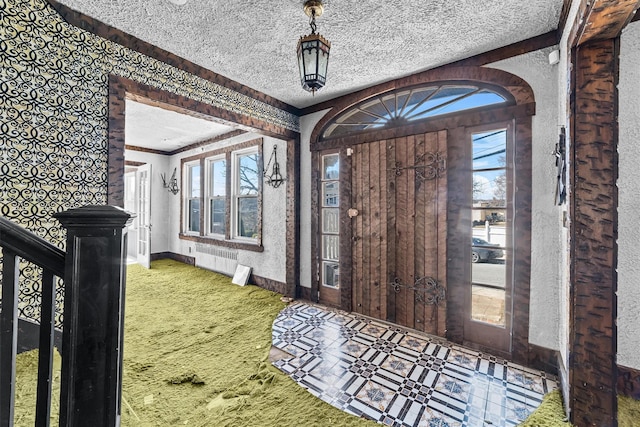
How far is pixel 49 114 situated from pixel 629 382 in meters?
4.37

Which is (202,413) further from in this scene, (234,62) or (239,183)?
(239,183)

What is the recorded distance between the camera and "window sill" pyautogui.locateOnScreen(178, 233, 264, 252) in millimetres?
4508

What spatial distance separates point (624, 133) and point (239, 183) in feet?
15.5

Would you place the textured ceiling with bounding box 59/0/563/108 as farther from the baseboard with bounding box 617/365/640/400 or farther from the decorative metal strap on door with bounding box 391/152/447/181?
the baseboard with bounding box 617/365/640/400

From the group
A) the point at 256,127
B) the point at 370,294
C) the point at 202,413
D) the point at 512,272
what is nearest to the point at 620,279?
the point at 512,272

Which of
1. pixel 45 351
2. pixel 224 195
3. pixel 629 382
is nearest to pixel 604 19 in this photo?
pixel 629 382

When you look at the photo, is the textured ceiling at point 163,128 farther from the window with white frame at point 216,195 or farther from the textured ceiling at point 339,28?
the textured ceiling at point 339,28

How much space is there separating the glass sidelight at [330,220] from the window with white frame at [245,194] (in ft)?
4.97

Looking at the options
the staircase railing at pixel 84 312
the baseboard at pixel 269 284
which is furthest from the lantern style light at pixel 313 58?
the baseboard at pixel 269 284

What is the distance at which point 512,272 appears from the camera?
2371 millimetres

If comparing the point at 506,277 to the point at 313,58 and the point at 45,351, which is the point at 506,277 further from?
the point at 45,351

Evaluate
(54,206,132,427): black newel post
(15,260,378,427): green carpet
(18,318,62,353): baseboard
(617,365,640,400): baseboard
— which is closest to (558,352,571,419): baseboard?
(617,365,640,400): baseboard

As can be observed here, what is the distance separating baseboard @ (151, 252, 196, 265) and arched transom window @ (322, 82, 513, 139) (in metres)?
4.13

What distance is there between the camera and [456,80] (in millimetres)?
2656
